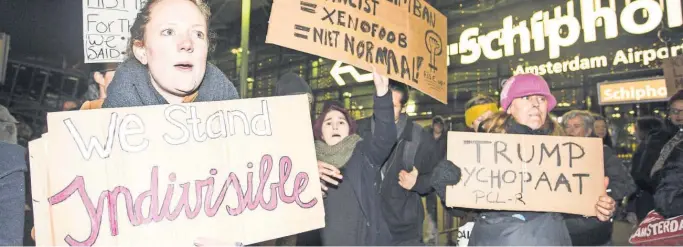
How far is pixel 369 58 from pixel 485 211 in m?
0.89

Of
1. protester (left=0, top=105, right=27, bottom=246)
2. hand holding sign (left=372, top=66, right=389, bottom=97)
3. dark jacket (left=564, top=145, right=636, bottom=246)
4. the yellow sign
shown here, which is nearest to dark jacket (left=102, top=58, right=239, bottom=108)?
protester (left=0, top=105, right=27, bottom=246)

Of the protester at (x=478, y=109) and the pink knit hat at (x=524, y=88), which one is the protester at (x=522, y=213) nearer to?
the pink knit hat at (x=524, y=88)

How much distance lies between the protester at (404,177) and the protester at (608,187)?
77 cm

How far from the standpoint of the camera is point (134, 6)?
196 cm

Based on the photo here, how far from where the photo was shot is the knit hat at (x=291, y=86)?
2566mm

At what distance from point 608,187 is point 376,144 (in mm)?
1221

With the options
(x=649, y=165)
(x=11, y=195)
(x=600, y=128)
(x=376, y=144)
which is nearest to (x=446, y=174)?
(x=376, y=144)

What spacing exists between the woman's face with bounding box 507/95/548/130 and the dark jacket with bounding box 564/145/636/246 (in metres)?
0.55

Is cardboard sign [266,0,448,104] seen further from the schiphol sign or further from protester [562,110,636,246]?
the schiphol sign

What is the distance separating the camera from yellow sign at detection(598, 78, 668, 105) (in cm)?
421

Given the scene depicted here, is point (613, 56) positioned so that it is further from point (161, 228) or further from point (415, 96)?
point (161, 228)

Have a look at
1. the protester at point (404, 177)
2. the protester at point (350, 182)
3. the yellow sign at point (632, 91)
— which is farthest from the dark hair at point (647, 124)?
the protester at point (350, 182)

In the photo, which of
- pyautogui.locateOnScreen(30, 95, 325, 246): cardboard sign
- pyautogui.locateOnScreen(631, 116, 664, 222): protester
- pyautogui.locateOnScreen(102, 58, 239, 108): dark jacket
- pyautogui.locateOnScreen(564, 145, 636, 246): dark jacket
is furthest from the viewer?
pyautogui.locateOnScreen(631, 116, 664, 222): protester

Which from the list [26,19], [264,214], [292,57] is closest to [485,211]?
[264,214]
